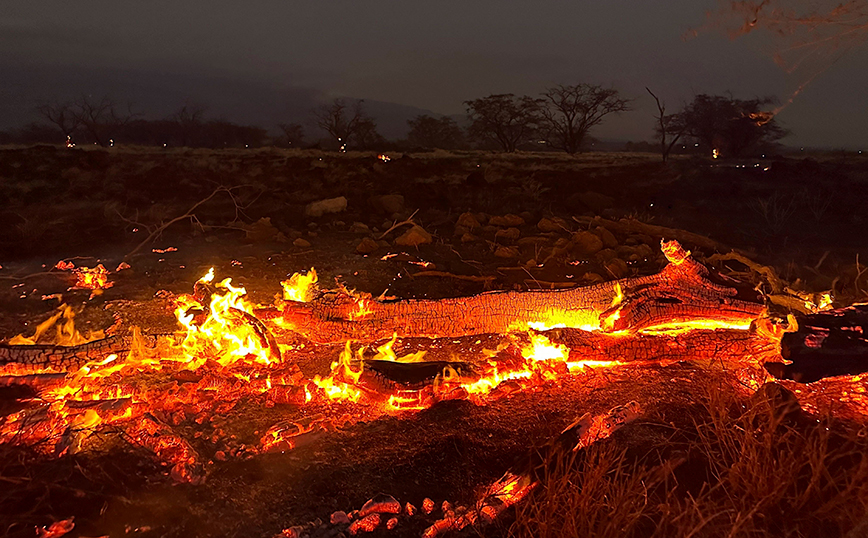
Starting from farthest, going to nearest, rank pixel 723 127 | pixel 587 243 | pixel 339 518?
pixel 723 127 < pixel 587 243 < pixel 339 518

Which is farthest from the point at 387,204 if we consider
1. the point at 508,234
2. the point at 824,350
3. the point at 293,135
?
the point at 293,135

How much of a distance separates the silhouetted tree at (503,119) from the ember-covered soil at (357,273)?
2408 centimetres

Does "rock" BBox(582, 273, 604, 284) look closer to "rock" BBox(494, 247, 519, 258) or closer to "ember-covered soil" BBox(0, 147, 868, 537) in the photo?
"ember-covered soil" BBox(0, 147, 868, 537)

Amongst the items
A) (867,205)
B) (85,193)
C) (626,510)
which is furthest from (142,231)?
(867,205)

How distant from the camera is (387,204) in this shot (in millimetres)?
10570

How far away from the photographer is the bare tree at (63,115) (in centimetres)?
3984

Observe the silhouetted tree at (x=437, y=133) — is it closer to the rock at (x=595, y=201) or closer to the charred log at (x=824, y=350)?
the rock at (x=595, y=201)

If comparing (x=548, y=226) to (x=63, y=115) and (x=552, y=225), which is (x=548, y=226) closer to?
(x=552, y=225)

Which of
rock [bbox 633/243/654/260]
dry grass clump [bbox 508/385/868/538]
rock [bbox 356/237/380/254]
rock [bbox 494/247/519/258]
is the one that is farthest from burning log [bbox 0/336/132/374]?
rock [bbox 633/243/654/260]

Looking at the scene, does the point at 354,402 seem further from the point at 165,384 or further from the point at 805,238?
the point at 805,238

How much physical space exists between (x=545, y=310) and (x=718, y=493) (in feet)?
7.07

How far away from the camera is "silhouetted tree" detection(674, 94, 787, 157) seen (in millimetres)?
30938

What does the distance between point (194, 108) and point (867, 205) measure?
50.8 meters

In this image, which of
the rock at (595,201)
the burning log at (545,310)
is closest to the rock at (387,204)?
the rock at (595,201)
